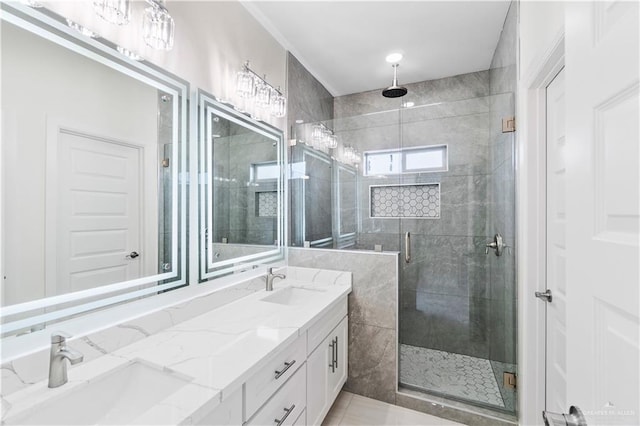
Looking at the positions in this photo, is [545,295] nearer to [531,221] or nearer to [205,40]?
[531,221]

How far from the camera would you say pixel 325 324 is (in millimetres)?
1672

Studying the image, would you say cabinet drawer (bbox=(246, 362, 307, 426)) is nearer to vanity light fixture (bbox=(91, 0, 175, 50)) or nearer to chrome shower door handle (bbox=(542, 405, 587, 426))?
chrome shower door handle (bbox=(542, 405, 587, 426))

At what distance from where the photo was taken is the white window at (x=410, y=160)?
241 cm

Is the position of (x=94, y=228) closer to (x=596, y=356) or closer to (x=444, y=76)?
(x=596, y=356)

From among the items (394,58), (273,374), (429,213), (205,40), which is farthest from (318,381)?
(394,58)

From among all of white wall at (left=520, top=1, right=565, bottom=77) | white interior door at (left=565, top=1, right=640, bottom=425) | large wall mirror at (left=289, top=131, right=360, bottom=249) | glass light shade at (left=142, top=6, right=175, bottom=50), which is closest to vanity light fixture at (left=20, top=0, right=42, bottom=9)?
glass light shade at (left=142, top=6, right=175, bottom=50)

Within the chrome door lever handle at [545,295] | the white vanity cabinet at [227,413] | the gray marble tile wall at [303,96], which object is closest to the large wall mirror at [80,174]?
the white vanity cabinet at [227,413]

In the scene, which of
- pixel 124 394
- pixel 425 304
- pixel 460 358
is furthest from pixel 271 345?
pixel 460 358

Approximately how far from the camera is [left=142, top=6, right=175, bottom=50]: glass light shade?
4.02ft

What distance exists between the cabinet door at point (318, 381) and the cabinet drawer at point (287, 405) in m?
0.07

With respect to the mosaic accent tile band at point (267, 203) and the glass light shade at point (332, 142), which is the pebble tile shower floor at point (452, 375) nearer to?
the mosaic accent tile band at point (267, 203)

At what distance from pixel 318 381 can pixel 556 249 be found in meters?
1.41

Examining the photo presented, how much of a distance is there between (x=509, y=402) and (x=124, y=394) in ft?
7.04

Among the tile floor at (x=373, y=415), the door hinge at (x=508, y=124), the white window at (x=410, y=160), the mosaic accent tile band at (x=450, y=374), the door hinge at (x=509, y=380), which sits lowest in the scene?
the tile floor at (x=373, y=415)
